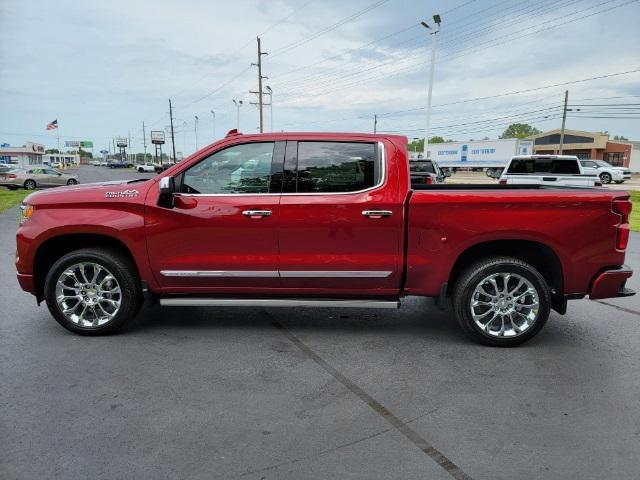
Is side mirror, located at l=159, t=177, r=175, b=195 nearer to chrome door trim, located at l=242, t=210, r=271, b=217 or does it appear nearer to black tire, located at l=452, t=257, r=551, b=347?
chrome door trim, located at l=242, t=210, r=271, b=217

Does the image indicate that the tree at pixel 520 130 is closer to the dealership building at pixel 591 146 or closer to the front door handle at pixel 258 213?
the dealership building at pixel 591 146

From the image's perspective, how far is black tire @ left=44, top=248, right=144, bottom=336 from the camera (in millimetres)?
4766

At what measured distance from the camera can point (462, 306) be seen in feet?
15.0

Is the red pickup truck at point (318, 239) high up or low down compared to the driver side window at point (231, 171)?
down

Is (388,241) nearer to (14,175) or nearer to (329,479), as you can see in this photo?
(329,479)

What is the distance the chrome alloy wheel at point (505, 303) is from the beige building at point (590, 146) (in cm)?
6727

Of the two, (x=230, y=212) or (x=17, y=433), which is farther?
(x=230, y=212)

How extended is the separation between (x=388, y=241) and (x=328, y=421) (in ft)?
5.97

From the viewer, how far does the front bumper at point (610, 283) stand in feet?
14.7

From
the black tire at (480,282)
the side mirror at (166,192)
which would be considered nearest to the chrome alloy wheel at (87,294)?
the side mirror at (166,192)

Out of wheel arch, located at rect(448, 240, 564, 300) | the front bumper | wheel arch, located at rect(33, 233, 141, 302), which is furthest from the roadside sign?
the front bumper

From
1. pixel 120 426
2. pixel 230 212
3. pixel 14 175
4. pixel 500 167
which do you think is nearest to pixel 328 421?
pixel 120 426

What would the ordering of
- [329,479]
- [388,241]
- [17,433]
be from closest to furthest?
[329,479]
[17,433]
[388,241]

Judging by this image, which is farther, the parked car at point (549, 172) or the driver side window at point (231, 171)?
the parked car at point (549, 172)
